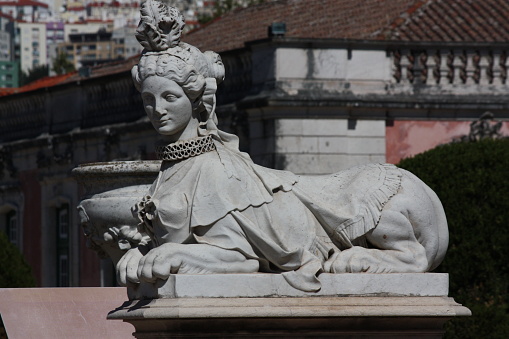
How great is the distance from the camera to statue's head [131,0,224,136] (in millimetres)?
7836

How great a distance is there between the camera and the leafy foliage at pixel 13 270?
21.6 m

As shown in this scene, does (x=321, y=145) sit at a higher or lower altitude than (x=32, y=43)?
higher

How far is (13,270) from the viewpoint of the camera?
71.5 feet

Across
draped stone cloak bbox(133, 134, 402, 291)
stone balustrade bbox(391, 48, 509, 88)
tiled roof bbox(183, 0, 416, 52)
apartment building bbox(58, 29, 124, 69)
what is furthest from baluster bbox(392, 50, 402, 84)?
apartment building bbox(58, 29, 124, 69)

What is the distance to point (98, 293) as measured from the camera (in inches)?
415

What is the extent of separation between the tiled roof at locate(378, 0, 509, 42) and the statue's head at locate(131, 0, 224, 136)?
721 inches

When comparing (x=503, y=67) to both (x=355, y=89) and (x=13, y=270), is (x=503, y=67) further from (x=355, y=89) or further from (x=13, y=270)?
(x=13, y=270)

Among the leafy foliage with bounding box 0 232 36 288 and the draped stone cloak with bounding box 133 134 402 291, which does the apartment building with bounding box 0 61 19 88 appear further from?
the draped stone cloak with bounding box 133 134 402 291

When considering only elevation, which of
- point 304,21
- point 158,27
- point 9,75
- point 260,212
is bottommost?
point 9,75

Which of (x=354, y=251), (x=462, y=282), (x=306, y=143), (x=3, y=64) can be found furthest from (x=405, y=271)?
(x=3, y=64)

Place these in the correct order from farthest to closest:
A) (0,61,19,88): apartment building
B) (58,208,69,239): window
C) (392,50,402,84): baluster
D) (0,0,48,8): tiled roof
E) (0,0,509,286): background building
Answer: (0,0,48,8): tiled roof < (0,61,19,88): apartment building < (58,208,69,239): window < (392,50,402,84): baluster < (0,0,509,286): background building

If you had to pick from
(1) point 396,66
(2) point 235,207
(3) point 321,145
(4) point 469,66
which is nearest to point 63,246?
(3) point 321,145

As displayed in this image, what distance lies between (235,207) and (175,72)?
652 millimetres

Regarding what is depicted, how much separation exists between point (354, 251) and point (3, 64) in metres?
80.3
